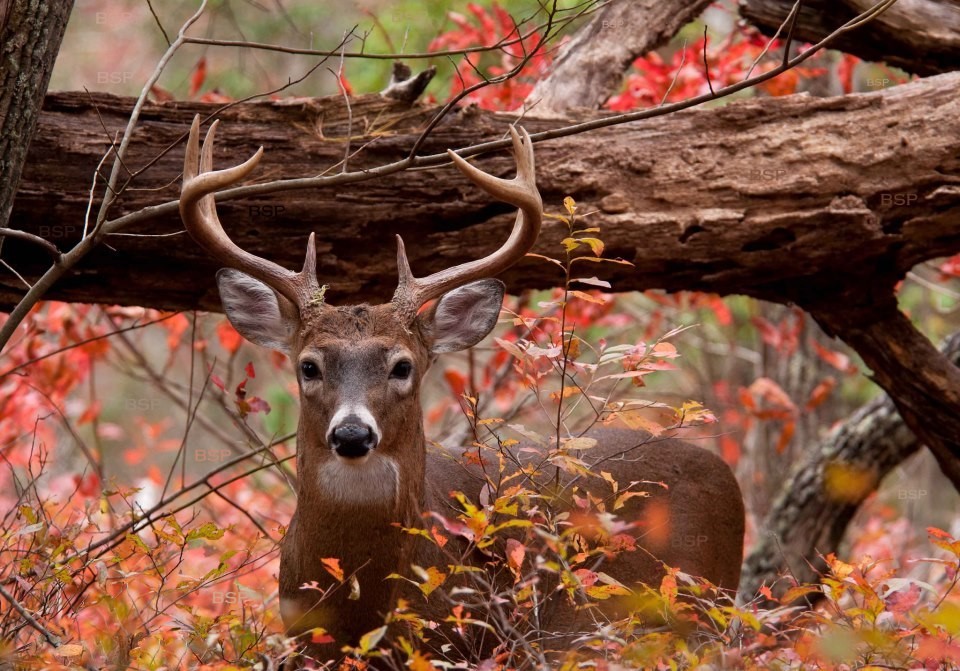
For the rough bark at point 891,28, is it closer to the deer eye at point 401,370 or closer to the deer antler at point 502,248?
the deer antler at point 502,248

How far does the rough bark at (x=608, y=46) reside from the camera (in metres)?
7.23

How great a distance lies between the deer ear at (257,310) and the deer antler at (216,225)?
8 centimetres

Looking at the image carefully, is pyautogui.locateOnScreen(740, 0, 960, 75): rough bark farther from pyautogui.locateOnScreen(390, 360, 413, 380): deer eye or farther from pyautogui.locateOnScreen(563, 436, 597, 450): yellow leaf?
pyautogui.locateOnScreen(563, 436, 597, 450): yellow leaf

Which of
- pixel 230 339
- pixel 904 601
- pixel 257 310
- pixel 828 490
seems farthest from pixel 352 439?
pixel 828 490

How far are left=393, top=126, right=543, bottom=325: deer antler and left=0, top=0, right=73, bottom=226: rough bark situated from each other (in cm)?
155

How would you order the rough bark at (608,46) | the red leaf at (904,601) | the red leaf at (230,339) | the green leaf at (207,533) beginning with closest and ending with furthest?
the red leaf at (904,601)
the green leaf at (207,533)
the rough bark at (608,46)
the red leaf at (230,339)

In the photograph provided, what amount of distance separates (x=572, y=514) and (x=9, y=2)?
3.05m

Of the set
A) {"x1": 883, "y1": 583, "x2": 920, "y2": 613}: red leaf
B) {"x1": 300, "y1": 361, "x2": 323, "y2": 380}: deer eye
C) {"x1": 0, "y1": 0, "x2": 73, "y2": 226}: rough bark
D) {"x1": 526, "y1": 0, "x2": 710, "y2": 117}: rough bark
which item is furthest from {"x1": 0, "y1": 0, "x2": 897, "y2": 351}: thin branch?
{"x1": 526, "y1": 0, "x2": 710, "y2": 117}: rough bark

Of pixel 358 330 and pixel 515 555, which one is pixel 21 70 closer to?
pixel 358 330

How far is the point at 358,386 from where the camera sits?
477 centimetres

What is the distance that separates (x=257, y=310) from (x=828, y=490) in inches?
168

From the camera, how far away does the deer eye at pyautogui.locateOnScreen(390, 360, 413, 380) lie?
16.2 ft

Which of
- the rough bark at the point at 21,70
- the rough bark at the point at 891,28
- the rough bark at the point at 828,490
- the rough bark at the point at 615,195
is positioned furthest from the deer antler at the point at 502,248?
the rough bark at the point at 828,490

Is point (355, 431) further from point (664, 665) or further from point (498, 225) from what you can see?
point (498, 225)
